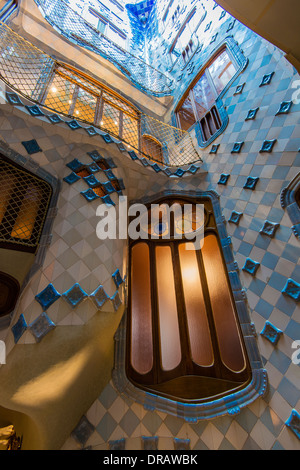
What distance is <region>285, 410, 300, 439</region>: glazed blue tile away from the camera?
2.82 meters

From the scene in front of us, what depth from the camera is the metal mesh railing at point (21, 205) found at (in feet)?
12.6

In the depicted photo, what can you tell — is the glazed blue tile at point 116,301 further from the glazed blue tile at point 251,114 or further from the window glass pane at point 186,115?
the window glass pane at point 186,115

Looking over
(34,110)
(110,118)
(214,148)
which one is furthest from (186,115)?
(34,110)

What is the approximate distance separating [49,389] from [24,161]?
157 inches

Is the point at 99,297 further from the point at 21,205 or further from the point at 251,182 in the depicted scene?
the point at 251,182

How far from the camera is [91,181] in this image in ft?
14.8

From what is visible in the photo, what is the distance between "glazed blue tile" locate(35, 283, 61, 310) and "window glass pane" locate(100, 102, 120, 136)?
523 cm

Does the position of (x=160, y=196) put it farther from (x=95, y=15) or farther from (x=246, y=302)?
(x=95, y=15)

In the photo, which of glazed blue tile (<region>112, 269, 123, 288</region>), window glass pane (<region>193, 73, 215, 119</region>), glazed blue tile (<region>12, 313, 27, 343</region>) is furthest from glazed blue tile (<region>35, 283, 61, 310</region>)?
window glass pane (<region>193, 73, 215, 119</region>)

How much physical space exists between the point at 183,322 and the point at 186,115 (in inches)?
316

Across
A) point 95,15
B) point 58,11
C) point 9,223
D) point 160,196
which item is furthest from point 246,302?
point 95,15

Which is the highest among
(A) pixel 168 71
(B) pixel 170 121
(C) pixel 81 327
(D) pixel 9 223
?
(A) pixel 168 71

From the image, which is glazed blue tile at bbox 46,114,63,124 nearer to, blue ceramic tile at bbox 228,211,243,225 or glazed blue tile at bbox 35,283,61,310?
glazed blue tile at bbox 35,283,61,310

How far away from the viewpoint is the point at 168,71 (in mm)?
10938
